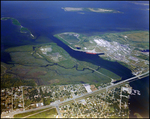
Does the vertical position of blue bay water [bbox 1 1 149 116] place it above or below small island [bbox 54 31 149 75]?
above

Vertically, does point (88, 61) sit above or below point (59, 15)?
below

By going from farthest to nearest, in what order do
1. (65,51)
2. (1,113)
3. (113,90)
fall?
(65,51), (113,90), (1,113)

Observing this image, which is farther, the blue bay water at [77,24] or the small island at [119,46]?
the blue bay water at [77,24]

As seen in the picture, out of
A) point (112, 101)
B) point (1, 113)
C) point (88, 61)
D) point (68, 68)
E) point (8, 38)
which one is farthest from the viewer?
point (8, 38)

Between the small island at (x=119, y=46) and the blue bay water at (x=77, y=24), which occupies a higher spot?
the blue bay water at (x=77, y=24)

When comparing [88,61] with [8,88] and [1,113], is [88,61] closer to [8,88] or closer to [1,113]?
[8,88]

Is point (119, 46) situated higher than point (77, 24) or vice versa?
point (77, 24)

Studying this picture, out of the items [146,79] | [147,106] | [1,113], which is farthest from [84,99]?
[146,79]

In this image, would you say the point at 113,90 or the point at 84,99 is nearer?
the point at 84,99

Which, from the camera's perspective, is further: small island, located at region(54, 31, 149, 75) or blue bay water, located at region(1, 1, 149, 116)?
blue bay water, located at region(1, 1, 149, 116)

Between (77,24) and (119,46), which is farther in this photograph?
(77,24)
